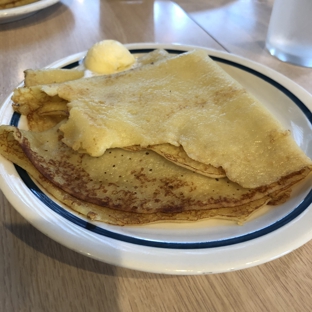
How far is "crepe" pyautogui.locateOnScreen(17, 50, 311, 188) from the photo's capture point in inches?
32.1

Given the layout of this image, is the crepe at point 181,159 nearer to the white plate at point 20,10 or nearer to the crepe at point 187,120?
the crepe at point 187,120

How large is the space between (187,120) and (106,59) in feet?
1.79

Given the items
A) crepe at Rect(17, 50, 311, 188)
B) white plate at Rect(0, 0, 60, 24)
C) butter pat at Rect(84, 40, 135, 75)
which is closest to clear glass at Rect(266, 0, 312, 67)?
crepe at Rect(17, 50, 311, 188)

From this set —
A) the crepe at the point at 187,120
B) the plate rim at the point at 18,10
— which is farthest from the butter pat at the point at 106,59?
the plate rim at the point at 18,10

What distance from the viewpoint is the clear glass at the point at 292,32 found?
152 centimetres

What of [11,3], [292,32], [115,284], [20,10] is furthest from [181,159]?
[11,3]

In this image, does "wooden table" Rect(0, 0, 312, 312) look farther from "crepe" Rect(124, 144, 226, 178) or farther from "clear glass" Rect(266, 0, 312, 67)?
"clear glass" Rect(266, 0, 312, 67)

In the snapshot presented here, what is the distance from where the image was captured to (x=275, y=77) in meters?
1.19

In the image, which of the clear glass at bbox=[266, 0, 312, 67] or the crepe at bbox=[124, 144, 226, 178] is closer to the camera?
the crepe at bbox=[124, 144, 226, 178]

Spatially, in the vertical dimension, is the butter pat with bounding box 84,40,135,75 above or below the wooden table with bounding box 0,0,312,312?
above

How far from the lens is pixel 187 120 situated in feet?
2.98

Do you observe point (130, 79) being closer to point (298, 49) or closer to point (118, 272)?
point (118, 272)

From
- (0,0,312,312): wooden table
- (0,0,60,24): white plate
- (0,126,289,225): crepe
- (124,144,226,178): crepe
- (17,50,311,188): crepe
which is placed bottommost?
(0,0,312,312): wooden table

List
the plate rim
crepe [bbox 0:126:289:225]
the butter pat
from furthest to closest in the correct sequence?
the plate rim, the butter pat, crepe [bbox 0:126:289:225]
